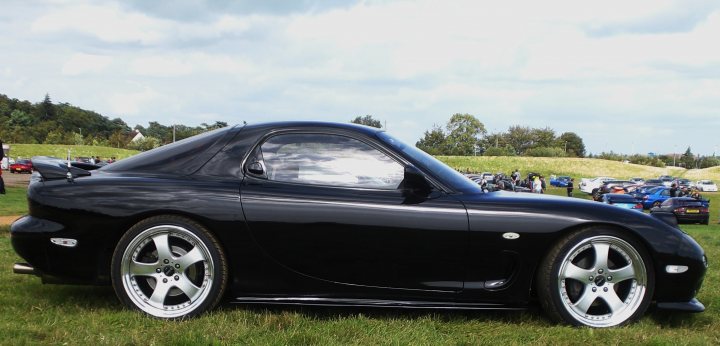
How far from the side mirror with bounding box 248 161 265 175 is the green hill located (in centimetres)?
7668

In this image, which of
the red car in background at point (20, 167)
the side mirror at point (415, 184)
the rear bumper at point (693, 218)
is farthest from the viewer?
the red car in background at point (20, 167)

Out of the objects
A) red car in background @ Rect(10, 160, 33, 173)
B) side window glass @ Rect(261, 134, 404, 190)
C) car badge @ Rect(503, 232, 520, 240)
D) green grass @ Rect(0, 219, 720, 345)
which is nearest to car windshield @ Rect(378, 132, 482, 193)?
side window glass @ Rect(261, 134, 404, 190)

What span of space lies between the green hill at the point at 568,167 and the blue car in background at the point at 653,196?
136 feet

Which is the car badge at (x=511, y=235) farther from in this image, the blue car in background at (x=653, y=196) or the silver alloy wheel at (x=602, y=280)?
the blue car in background at (x=653, y=196)

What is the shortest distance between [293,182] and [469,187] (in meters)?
1.11

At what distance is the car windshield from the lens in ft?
11.7

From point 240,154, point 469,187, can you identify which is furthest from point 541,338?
point 240,154

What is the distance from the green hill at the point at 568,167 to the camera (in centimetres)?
8075

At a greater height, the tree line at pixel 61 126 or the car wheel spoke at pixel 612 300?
the tree line at pixel 61 126

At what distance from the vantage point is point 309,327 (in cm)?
318

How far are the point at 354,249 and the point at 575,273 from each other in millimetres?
1279

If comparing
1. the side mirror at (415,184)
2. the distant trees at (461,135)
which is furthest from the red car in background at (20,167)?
the distant trees at (461,135)

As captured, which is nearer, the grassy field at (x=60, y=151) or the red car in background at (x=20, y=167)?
the red car in background at (x=20, y=167)

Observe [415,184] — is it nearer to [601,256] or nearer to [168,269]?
[601,256]
